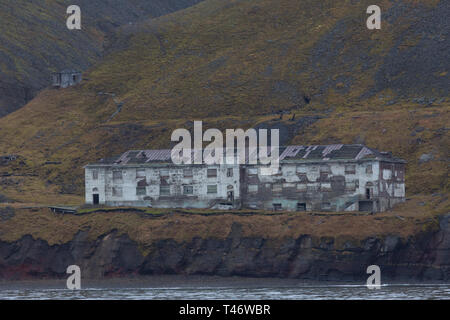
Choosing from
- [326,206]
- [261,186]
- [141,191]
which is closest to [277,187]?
[261,186]

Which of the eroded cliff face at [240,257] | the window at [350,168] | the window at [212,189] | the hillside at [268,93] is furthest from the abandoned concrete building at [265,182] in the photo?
the hillside at [268,93]

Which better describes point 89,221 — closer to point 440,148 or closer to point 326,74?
point 440,148

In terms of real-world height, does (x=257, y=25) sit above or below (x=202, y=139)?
above

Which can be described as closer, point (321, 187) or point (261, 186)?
point (321, 187)

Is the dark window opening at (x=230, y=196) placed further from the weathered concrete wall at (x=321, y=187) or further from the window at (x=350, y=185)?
the window at (x=350, y=185)

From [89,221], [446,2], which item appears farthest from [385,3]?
[89,221]

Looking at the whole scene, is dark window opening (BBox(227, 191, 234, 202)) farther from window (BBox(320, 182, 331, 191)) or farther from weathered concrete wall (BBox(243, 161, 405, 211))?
window (BBox(320, 182, 331, 191))

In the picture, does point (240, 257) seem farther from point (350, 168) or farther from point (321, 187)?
point (350, 168)
